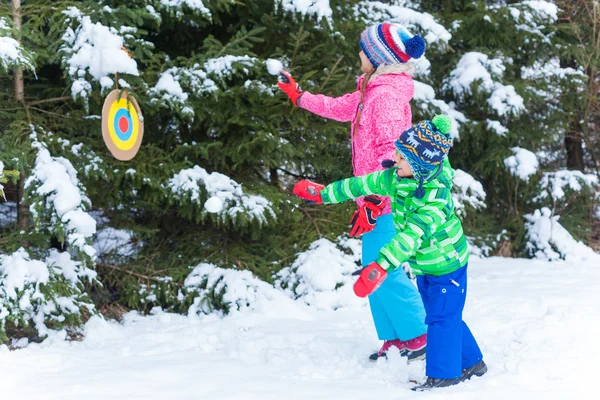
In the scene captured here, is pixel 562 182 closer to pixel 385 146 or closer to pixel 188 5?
pixel 385 146

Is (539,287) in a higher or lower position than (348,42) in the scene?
lower

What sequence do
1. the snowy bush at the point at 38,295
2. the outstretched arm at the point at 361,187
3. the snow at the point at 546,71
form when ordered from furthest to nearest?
the snow at the point at 546,71 < the snowy bush at the point at 38,295 < the outstretched arm at the point at 361,187

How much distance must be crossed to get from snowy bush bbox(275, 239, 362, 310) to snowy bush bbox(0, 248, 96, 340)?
1581 mm

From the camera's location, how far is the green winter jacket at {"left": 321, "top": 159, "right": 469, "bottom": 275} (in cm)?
311

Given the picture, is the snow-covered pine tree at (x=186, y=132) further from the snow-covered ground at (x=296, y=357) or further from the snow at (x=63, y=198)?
the snow-covered ground at (x=296, y=357)

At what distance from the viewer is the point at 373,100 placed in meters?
3.68

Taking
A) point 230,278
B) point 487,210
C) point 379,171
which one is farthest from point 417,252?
point 487,210

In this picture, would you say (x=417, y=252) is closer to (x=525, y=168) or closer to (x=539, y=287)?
(x=539, y=287)

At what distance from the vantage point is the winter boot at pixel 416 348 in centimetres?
371

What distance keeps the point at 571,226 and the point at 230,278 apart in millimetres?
3996

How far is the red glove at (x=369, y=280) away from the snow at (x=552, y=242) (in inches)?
168

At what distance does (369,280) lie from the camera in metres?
2.88

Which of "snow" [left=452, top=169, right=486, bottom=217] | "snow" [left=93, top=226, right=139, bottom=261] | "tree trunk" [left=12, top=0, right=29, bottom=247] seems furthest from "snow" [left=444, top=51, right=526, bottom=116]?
"tree trunk" [left=12, top=0, right=29, bottom=247]

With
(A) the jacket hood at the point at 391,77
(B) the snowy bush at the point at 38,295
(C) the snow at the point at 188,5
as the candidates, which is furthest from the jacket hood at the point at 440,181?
(B) the snowy bush at the point at 38,295
